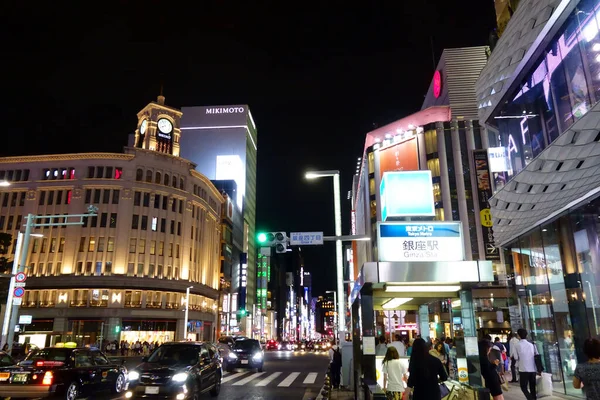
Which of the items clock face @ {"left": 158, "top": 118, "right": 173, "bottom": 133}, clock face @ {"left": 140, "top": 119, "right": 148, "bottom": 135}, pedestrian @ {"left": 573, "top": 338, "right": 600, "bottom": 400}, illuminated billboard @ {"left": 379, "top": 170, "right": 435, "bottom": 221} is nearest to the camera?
pedestrian @ {"left": 573, "top": 338, "right": 600, "bottom": 400}

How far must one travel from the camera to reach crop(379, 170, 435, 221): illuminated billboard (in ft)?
32.5

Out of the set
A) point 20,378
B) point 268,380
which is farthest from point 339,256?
point 20,378

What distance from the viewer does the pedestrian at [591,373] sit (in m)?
4.95

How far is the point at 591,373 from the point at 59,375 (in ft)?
40.0

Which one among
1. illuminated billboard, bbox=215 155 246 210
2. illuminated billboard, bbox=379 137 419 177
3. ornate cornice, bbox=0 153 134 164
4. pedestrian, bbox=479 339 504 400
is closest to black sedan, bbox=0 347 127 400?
pedestrian, bbox=479 339 504 400

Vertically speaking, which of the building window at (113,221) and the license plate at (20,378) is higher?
the building window at (113,221)

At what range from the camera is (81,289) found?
2130 inches

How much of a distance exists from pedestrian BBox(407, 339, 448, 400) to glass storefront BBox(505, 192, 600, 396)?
27.7 ft

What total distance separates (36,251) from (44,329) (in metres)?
10.2

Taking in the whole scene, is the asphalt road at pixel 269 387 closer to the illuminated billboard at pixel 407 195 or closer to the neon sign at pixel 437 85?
the illuminated billboard at pixel 407 195

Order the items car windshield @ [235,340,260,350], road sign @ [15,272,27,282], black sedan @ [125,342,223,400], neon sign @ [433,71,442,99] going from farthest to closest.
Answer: neon sign @ [433,71,442,99], car windshield @ [235,340,260,350], road sign @ [15,272,27,282], black sedan @ [125,342,223,400]

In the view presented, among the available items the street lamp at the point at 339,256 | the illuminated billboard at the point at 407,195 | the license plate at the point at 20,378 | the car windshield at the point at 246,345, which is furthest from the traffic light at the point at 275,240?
the car windshield at the point at 246,345

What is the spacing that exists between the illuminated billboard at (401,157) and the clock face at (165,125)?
1599 inches

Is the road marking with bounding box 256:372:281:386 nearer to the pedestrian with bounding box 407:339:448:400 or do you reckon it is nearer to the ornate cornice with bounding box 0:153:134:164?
the pedestrian with bounding box 407:339:448:400
